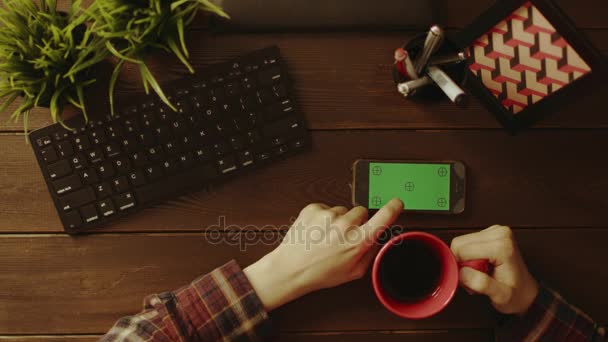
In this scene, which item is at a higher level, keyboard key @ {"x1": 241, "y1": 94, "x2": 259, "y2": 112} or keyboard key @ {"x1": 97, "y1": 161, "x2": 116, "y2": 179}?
keyboard key @ {"x1": 241, "y1": 94, "x2": 259, "y2": 112}

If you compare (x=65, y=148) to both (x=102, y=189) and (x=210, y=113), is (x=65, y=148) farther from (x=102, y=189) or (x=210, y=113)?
(x=210, y=113)

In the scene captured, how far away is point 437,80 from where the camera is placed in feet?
2.45

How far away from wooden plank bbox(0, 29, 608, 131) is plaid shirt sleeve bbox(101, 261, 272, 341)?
318 mm

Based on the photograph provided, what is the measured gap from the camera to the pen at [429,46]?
27.1 inches

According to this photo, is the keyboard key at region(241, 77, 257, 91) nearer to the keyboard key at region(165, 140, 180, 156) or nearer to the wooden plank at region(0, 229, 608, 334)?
the keyboard key at region(165, 140, 180, 156)

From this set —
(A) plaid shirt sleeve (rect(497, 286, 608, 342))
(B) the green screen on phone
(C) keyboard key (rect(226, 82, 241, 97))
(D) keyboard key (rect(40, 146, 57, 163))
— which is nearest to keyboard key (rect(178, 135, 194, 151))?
(C) keyboard key (rect(226, 82, 241, 97))

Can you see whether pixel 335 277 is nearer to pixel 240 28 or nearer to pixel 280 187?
pixel 280 187

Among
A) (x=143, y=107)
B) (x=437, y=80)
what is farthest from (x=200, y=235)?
(x=437, y=80)

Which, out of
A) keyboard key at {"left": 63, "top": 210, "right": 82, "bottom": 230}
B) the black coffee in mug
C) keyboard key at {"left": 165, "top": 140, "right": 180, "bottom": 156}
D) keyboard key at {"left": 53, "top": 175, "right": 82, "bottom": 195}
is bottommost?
the black coffee in mug

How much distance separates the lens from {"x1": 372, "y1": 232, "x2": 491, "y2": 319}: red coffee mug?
2.25 ft

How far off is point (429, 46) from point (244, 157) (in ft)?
1.16

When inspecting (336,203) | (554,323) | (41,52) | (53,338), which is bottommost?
(554,323)

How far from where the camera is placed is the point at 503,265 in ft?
2.56

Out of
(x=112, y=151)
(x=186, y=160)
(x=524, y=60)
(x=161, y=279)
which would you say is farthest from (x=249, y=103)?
(x=524, y=60)
